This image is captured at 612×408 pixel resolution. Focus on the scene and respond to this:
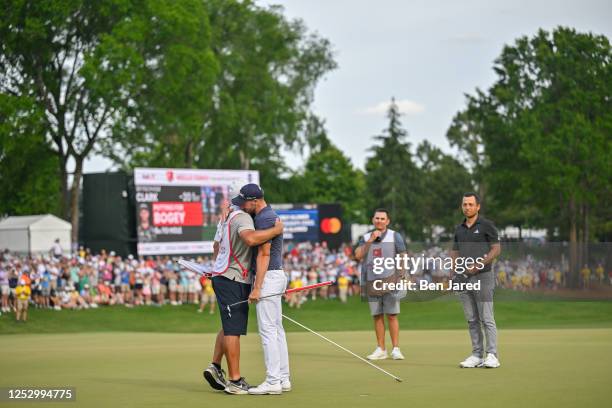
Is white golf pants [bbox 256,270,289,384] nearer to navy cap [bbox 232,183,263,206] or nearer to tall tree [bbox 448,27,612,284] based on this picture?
navy cap [bbox 232,183,263,206]

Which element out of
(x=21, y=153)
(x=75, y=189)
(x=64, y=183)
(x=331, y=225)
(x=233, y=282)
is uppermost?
(x=21, y=153)

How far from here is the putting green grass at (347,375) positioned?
29.9ft

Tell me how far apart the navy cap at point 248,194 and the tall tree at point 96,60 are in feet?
107

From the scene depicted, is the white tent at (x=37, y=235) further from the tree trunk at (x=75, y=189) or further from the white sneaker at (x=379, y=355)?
the white sneaker at (x=379, y=355)

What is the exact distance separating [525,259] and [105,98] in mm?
26210

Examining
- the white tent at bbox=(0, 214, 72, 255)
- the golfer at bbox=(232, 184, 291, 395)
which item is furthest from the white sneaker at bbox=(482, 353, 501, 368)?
the white tent at bbox=(0, 214, 72, 255)

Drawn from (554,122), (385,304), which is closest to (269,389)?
(385,304)

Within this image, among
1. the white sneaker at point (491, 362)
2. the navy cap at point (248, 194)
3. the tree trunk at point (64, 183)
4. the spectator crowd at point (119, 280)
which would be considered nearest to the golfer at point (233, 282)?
the navy cap at point (248, 194)

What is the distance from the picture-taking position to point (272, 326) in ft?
33.3

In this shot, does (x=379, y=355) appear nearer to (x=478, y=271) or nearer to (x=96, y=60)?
(x=478, y=271)

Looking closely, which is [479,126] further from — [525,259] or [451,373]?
[451,373]

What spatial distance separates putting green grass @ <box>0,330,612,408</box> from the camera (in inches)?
358

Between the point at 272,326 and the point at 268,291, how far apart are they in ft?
1.23

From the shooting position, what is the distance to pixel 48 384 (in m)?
10.6
